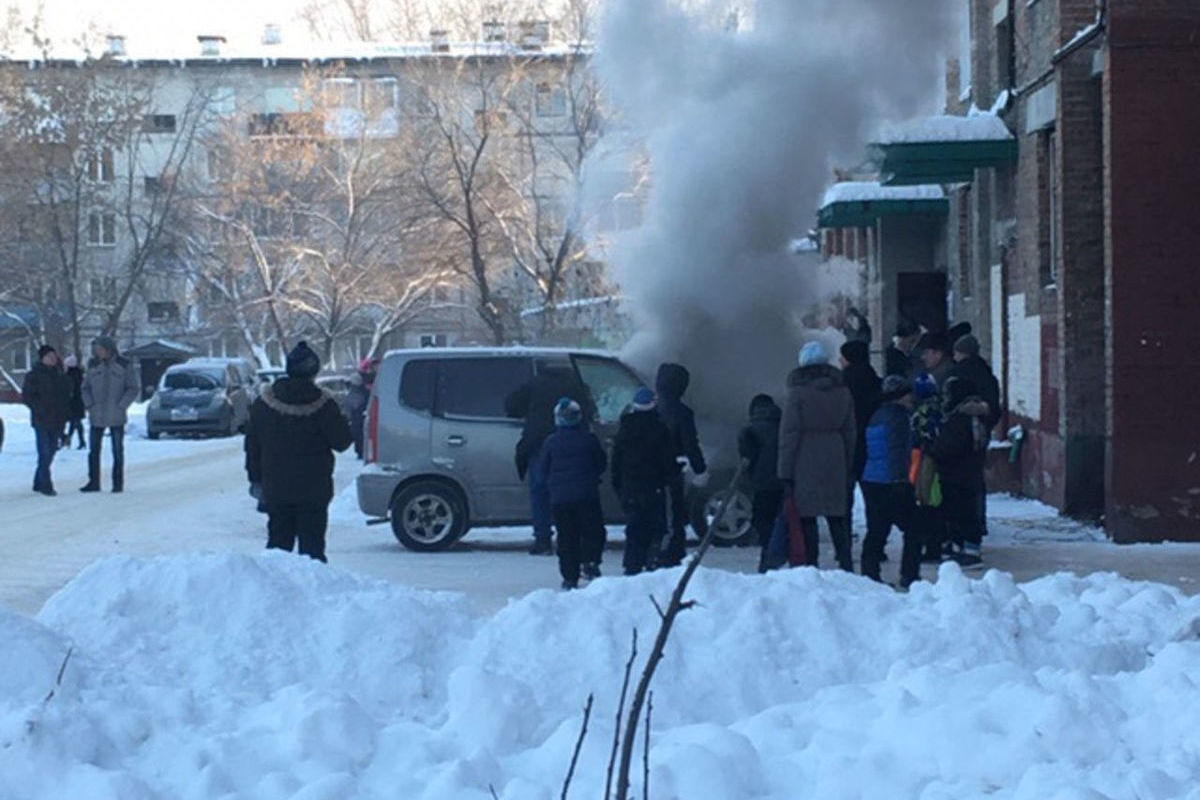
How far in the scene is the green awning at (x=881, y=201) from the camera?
2506 centimetres

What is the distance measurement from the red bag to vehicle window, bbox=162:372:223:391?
28.2 metres

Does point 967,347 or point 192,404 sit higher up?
point 967,347

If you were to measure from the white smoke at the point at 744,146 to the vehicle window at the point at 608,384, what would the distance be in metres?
1.21

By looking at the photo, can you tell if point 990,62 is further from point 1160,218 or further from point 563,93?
point 563,93

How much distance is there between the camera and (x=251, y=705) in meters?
6.75

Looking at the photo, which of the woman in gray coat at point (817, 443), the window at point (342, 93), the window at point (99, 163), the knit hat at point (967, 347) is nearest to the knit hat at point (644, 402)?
the woman in gray coat at point (817, 443)

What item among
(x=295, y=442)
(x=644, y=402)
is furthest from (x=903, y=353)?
(x=295, y=442)

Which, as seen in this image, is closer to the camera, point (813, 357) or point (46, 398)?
point (813, 357)

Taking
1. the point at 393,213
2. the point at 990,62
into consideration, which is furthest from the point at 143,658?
the point at 393,213

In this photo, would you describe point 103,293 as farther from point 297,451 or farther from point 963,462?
point 297,451

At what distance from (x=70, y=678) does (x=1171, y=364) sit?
10295mm

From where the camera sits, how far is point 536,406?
1420 cm

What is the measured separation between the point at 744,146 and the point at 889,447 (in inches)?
217

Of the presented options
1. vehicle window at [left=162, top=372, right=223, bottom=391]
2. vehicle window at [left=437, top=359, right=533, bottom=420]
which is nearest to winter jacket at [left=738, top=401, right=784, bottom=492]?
vehicle window at [left=437, top=359, right=533, bottom=420]
